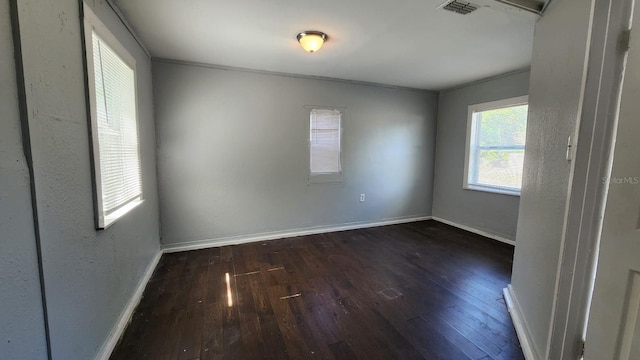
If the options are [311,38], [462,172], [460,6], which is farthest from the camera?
[462,172]

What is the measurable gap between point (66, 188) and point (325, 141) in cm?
299

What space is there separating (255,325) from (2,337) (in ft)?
4.23

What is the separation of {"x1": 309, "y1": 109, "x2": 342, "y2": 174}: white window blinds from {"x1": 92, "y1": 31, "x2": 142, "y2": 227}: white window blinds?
2155 mm

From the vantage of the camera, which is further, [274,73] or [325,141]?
[325,141]

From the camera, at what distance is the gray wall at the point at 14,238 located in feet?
2.77

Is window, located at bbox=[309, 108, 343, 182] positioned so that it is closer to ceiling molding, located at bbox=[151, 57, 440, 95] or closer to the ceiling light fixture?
ceiling molding, located at bbox=[151, 57, 440, 95]

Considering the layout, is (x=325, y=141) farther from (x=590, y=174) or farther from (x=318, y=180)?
(x=590, y=174)

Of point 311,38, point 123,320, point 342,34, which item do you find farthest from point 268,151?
point 123,320

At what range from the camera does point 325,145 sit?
12.6 ft

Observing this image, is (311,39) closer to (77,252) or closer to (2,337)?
(77,252)

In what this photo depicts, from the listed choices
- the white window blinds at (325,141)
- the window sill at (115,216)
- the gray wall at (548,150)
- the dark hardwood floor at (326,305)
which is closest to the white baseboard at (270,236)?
the dark hardwood floor at (326,305)

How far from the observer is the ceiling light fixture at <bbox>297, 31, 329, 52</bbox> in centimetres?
226

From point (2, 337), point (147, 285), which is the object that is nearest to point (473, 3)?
point (2, 337)

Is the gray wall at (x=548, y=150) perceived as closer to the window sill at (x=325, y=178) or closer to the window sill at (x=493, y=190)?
the window sill at (x=493, y=190)
